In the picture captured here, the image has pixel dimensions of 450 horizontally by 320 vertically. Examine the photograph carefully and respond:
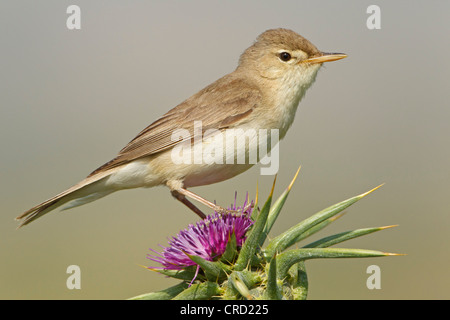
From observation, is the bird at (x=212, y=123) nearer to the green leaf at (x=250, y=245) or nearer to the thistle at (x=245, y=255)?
the thistle at (x=245, y=255)

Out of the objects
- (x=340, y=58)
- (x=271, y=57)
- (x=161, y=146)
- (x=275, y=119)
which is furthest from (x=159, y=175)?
(x=340, y=58)

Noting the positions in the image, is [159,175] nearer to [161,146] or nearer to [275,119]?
[161,146]

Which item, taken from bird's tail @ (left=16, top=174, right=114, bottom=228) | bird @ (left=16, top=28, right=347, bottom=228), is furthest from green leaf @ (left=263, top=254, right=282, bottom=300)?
bird's tail @ (left=16, top=174, right=114, bottom=228)

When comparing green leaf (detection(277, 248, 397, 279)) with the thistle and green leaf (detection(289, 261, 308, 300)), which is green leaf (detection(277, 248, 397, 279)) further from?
green leaf (detection(289, 261, 308, 300))

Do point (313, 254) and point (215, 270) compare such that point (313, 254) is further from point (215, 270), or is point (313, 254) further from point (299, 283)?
point (215, 270)

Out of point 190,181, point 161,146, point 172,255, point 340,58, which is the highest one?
point 340,58
